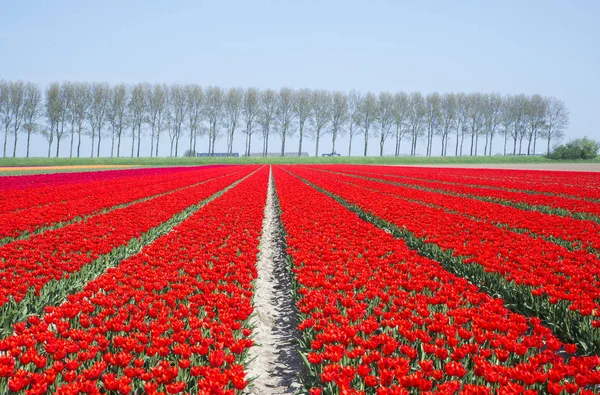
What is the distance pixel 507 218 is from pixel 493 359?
8941mm

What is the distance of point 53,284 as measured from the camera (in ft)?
16.9

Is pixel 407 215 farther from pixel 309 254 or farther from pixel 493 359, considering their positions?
pixel 493 359

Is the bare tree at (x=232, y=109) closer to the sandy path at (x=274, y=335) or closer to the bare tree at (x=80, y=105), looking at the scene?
the bare tree at (x=80, y=105)

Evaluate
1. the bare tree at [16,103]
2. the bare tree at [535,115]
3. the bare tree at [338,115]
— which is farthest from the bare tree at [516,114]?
the bare tree at [16,103]

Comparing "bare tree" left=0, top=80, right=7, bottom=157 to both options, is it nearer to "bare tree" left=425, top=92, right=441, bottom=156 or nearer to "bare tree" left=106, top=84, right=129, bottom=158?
"bare tree" left=106, top=84, right=129, bottom=158

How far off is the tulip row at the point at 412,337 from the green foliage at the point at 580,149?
82024mm

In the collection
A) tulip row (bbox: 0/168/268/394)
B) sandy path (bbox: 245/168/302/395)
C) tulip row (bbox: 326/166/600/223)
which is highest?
tulip row (bbox: 326/166/600/223)

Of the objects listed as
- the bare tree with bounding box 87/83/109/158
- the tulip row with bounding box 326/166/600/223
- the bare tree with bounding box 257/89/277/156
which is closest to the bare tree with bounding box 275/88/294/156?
the bare tree with bounding box 257/89/277/156

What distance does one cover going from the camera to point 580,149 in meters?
70.8

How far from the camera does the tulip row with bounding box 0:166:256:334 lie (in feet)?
15.3

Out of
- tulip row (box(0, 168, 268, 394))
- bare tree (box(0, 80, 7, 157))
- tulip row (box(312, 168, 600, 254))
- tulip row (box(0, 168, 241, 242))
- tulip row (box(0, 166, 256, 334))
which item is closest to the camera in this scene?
tulip row (box(0, 168, 268, 394))

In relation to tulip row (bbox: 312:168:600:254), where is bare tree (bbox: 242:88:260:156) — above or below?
above

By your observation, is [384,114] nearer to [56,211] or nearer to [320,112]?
[320,112]

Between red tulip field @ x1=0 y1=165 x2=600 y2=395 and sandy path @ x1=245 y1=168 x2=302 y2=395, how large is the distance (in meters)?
0.02
